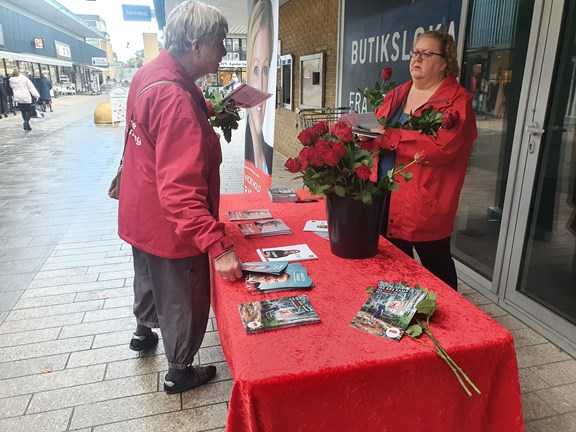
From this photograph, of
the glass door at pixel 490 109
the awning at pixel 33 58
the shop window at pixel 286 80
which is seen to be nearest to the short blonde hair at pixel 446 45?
the glass door at pixel 490 109

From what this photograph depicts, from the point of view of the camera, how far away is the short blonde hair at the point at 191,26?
1.56 m

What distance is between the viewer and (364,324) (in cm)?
126

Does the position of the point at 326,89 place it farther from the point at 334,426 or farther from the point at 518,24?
the point at 334,426

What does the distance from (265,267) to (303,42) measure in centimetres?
631

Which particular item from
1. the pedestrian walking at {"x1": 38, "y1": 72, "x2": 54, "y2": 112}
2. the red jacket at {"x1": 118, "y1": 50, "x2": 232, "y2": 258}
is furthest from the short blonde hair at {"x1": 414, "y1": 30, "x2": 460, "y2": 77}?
the pedestrian walking at {"x1": 38, "y1": 72, "x2": 54, "y2": 112}

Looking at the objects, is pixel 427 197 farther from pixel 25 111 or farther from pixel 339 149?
pixel 25 111

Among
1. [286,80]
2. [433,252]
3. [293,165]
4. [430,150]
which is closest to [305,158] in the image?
[293,165]

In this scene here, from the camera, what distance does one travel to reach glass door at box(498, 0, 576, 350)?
245cm

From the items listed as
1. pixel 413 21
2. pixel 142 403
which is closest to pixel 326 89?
pixel 413 21

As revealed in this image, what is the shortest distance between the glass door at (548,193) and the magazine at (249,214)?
1.60m

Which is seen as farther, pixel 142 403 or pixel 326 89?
pixel 326 89

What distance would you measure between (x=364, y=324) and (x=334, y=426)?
0.94 feet

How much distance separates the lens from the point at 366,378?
3.60ft

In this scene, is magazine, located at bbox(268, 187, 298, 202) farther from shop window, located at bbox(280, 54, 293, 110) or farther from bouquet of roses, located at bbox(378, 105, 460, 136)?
shop window, located at bbox(280, 54, 293, 110)
